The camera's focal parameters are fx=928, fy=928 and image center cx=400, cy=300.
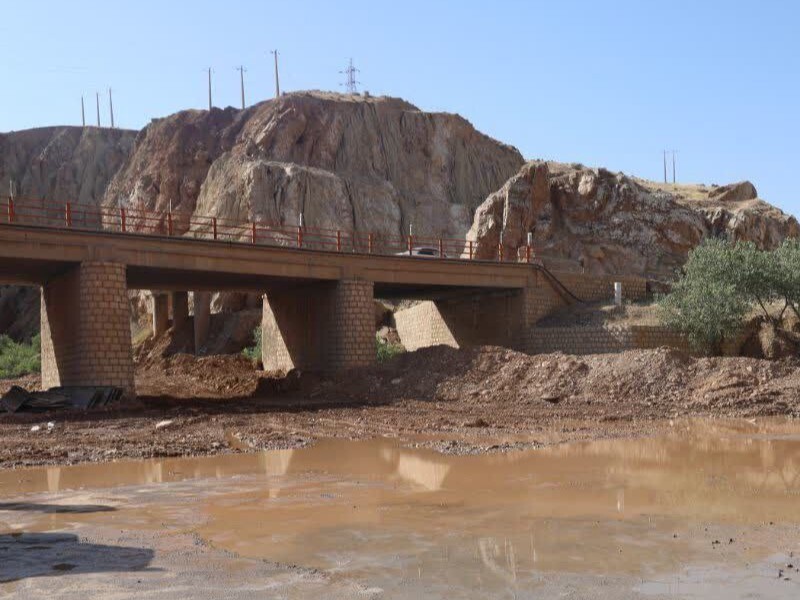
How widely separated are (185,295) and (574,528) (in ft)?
155

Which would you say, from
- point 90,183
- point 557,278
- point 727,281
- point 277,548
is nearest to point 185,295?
point 557,278

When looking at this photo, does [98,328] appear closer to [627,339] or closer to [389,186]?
[627,339]

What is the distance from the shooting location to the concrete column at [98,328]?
2589 cm

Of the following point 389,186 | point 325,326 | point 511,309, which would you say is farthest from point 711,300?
point 389,186

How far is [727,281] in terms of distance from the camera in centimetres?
3058

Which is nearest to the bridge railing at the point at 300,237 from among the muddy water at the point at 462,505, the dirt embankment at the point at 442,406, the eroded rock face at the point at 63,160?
the dirt embankment at the point at 442,406

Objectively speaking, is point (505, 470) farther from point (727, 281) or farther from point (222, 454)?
point (727, 281)

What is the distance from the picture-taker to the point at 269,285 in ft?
113

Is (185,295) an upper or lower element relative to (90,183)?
lower

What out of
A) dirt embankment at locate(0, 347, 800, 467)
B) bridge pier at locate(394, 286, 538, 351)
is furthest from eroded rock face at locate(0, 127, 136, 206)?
dirt embankment at locate(0, 347, 800, 467)

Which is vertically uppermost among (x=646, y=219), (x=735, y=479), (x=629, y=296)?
(x=646, y=219)

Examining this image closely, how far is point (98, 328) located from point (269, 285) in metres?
9.27

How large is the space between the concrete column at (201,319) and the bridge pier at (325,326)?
14.9m

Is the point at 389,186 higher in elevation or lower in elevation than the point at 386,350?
higher
